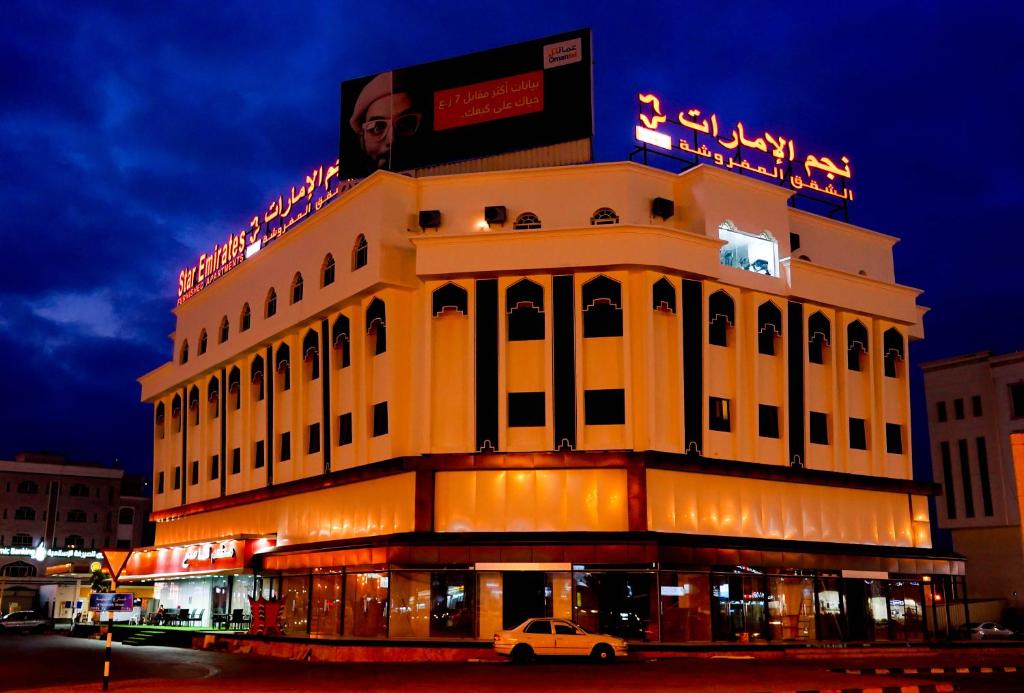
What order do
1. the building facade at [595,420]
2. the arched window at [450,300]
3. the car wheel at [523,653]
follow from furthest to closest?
the arched window at [450,300]
the building facade at [595,420]
the car wheel at [523,653]

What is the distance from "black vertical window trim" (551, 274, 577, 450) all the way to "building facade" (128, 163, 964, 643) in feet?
0.27

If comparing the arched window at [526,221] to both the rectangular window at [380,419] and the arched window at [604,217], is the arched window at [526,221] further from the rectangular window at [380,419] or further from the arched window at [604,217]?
the rectangular window at [380,419]

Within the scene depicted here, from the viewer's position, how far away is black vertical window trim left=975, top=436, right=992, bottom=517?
66625 mm

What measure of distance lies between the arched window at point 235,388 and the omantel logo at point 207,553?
7117 mm

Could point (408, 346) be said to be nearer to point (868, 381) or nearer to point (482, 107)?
point (482, 107)

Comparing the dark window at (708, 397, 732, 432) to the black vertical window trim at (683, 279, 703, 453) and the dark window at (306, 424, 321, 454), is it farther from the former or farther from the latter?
the dark window at (306, 424, 321, 454)

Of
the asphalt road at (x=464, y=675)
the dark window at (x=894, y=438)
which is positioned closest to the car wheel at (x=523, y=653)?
the asphalt road at (x=464, y=675)

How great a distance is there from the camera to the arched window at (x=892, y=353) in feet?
144

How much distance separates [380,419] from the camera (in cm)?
3891

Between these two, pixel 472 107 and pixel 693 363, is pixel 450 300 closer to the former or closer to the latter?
pixel 693 363

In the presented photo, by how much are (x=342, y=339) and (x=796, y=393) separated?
18.1m

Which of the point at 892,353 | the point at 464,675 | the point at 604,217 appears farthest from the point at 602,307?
the point at 464,675

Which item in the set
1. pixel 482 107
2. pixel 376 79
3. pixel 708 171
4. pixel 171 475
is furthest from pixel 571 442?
pixel 171 475

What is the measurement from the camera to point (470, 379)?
36.8 meters
